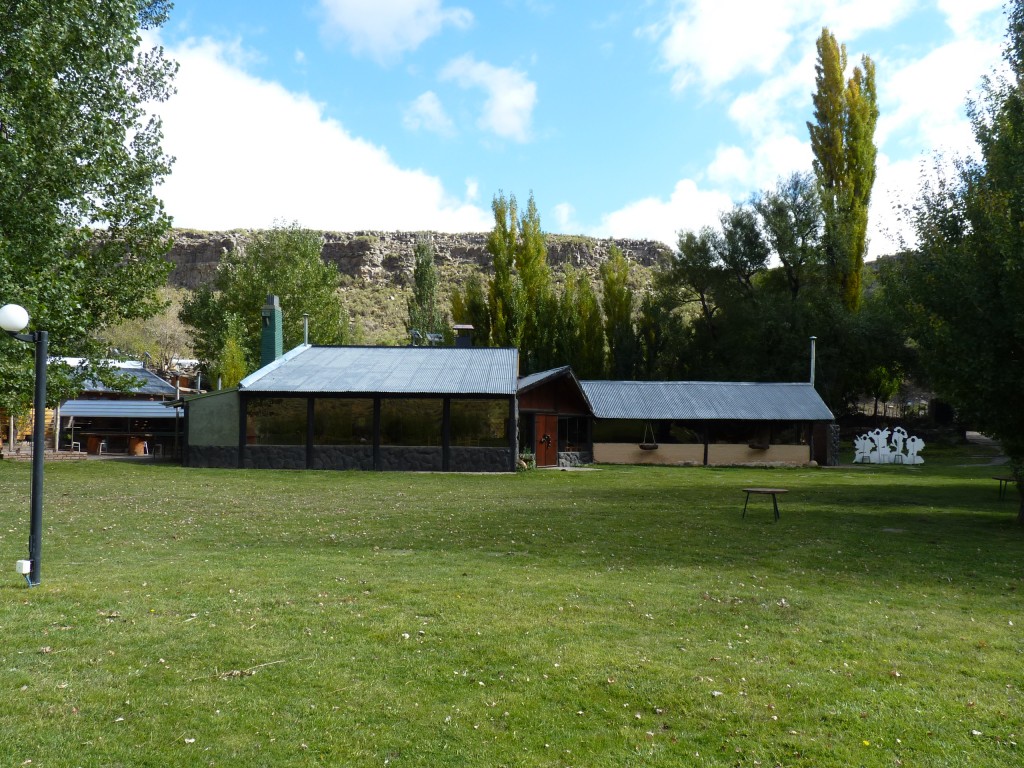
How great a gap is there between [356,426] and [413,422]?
2.07 m

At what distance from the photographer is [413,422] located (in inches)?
1123

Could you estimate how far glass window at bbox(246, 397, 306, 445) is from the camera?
28.6 meters

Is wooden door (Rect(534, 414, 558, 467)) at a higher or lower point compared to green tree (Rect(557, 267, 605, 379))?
lower

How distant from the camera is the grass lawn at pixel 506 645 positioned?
4.70 metres

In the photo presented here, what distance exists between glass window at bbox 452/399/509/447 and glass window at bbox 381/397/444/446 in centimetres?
66

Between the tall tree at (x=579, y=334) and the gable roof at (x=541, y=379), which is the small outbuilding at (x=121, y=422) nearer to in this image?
the gable roof at (x=541, y=379)

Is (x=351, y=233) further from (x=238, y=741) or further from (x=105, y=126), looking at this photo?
(x=238, y=741)

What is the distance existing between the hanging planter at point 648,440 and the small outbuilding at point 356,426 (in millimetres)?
8278

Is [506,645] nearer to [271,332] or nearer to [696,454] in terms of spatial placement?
[696,454]

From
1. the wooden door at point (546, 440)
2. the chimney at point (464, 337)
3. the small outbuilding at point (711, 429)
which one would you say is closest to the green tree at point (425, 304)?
the chimney at point (464, 337)

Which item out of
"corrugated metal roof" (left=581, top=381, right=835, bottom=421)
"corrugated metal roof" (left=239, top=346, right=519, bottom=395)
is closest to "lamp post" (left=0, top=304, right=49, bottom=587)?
"corrugated metal roof" (left=239, top=346, right=519, bottom=395)

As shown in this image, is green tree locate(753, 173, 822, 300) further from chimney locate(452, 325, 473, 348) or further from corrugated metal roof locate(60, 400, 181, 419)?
corrugated metal roof locate(60, 400, 181, 419)

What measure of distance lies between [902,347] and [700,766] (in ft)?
148

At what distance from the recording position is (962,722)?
5.03 metres
